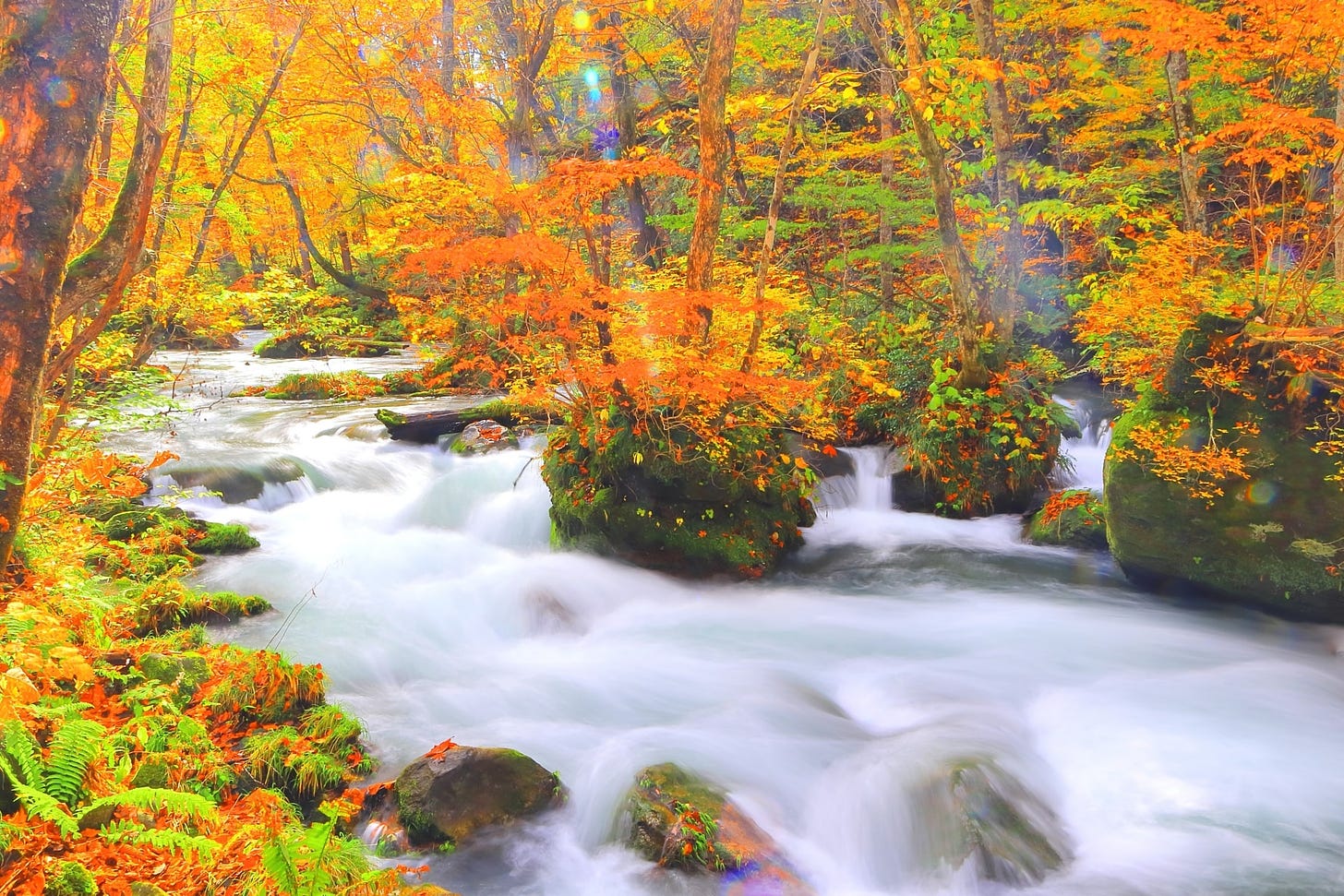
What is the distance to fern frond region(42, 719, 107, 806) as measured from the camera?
3.39 m

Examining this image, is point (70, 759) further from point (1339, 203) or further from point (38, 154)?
point (1339, 203)

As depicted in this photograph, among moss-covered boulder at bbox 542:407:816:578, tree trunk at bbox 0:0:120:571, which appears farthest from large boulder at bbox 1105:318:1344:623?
tree trunk at bbox 0:0:120:571

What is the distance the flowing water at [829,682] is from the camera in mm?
4773

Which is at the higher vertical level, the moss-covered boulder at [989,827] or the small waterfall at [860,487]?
the small waterfall at [860,487]

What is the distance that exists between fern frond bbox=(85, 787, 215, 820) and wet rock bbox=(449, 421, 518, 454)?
895cm

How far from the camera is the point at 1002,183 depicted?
1095 centimetres

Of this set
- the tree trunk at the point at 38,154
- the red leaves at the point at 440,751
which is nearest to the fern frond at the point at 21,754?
the tree trunk at the point at 38,154

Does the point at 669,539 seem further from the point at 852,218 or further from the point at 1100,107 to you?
Answer: the point at 1100,107

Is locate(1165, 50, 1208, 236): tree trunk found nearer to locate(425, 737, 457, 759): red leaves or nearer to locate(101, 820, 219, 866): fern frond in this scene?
locate(425, 737, 457, 759): red leaves

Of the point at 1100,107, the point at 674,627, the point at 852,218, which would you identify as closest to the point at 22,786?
the point at 674,627

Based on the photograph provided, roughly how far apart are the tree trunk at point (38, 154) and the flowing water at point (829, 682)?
3.40 meters

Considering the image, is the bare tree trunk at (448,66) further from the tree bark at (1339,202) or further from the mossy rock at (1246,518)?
the tree bark at (1339,202)

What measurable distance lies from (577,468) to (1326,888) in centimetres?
729

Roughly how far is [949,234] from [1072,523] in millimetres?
3852
